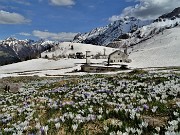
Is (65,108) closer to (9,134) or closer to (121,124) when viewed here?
(9,134)

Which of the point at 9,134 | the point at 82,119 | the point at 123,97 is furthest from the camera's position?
the point at 123,97

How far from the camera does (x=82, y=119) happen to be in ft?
25.7

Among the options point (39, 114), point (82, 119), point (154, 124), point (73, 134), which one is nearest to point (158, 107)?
point (154, 124)

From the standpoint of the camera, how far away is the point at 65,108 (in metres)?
10.2

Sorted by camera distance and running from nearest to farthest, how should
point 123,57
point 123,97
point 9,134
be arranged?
1. point 9,134
2. point 123,97
3. point 123,57

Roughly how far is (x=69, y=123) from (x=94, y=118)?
700mm

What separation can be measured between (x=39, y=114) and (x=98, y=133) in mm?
3742

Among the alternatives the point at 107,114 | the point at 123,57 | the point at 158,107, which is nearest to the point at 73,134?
the point at 107,114

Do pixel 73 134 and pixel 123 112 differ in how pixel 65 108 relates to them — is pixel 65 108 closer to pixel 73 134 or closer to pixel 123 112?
pixel 123 112

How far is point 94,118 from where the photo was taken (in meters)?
7.89

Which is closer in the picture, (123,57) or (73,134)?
(73,134)

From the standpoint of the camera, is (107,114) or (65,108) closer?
(107,114)

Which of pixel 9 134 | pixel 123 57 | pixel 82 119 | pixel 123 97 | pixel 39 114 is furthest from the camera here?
pixel 123 57

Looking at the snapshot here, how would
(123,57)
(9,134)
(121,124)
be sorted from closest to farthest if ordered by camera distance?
1. (121,124)
2. (9,134)
3. (123,57)
